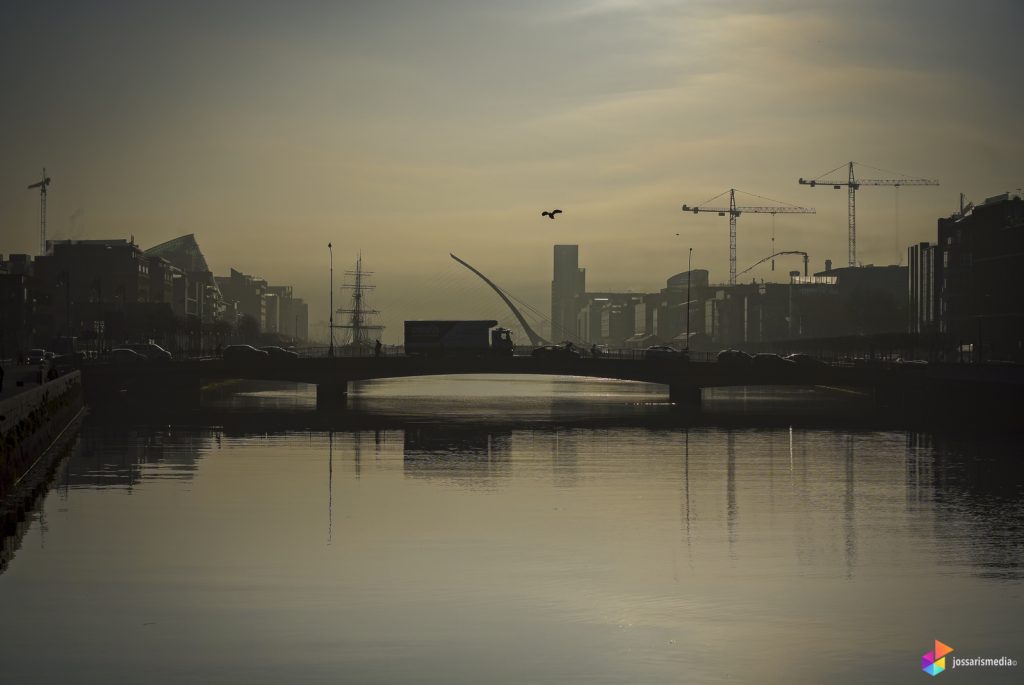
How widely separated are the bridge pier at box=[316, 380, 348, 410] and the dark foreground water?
→ 5664 cm

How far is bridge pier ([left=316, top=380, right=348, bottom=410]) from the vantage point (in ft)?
462

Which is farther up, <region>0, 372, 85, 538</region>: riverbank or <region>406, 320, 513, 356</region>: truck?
<region>406, 320, 513, 356</region>: truck

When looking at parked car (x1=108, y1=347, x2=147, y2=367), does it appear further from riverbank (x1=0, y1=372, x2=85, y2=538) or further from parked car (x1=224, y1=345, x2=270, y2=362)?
riverbank (x1=0, y1=372, x2=85, y2=538)

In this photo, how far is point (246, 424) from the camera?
366 ft

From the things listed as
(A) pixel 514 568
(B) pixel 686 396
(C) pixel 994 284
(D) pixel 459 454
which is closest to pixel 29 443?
(D) pixel 459 454

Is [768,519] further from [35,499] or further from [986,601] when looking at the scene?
[35,499]

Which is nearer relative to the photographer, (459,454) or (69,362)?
(459,454)

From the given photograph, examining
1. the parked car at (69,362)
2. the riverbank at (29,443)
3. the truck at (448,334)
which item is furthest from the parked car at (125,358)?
the riverbank at (29,443)

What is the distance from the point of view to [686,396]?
14025 centimetres

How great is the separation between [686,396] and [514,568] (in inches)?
3924

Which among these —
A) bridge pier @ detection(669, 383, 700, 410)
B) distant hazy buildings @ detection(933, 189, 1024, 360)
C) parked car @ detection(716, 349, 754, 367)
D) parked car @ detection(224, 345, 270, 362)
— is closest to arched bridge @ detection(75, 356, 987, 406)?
bridge pier @ detection(669, 383, 700, 410)

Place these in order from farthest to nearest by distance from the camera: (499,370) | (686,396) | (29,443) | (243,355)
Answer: (243,355) < (686,396) < (499,370) < (29,443)

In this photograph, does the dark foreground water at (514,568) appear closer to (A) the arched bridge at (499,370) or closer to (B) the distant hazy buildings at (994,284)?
(A) the arched bridge at (499,370)

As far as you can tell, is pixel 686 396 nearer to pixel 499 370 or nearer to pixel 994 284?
pixel 499 370
